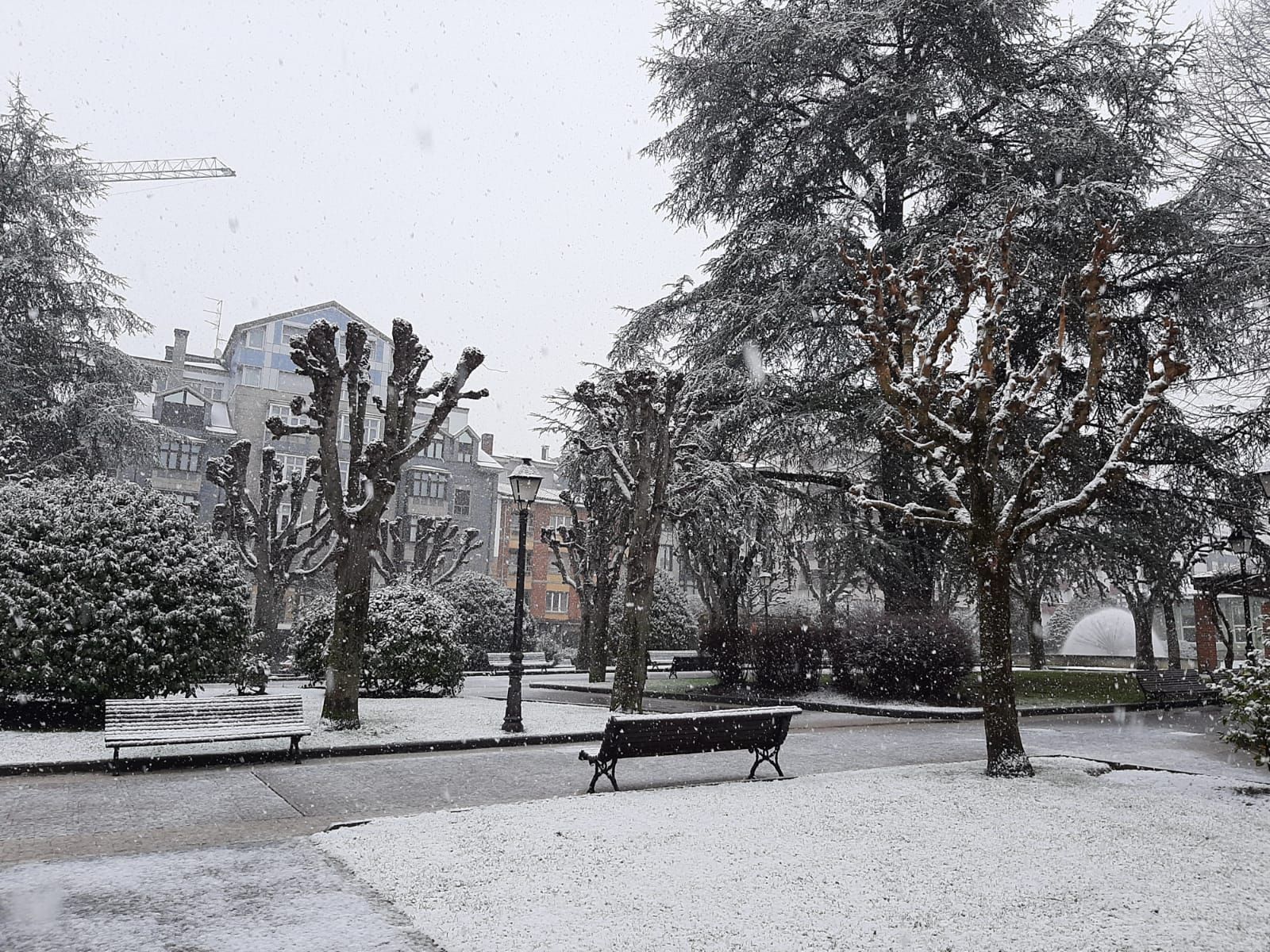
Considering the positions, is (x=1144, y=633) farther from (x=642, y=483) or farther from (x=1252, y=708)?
(x=1252, y=708)

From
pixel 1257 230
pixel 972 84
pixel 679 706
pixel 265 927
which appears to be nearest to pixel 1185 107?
pixel 1257 230

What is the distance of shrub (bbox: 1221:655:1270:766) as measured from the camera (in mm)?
8906

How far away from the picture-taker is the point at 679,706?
703 inches

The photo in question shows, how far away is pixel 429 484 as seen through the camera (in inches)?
2103

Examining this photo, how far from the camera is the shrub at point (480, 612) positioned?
97.5 feet

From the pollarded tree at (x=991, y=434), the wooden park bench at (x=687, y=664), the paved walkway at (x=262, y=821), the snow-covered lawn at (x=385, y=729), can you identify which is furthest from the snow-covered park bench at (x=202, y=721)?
the wooden park bench at (x=687, y=664)

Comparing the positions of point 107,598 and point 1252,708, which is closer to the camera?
point 1252,708

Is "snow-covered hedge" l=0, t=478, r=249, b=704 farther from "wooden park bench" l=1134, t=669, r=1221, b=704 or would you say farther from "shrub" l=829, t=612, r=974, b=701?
"wooden park bench" l=1134, t=669, r=1221, b=704

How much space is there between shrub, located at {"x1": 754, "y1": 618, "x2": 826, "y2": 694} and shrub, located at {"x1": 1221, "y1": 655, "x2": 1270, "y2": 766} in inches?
436

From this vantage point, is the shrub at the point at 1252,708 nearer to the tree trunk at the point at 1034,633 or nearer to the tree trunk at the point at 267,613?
the tree trunk at the point at 267,613

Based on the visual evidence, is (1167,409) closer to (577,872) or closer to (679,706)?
(679,706)

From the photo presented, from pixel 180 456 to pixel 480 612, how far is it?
2499 centimetres

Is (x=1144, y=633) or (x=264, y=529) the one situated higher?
(x=264, y=529)

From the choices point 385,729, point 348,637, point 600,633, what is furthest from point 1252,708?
point 600,633
